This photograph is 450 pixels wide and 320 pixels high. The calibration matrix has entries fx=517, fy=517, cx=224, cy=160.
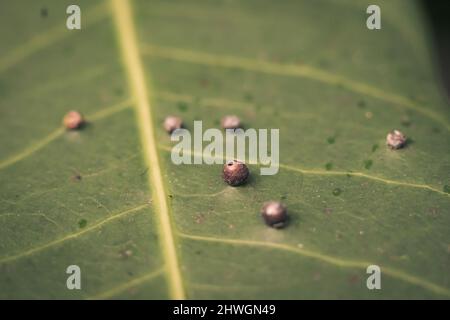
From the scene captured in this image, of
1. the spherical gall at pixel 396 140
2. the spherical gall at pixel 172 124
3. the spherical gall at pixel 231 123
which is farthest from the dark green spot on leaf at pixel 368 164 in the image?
the spherical gall at pixel 172 124

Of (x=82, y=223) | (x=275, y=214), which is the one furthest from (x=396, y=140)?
(x=82, y=223)

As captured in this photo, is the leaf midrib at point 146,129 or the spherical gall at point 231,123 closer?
the leaf midrib at point 146,129

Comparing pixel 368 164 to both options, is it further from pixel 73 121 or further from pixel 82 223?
pixel 73 121

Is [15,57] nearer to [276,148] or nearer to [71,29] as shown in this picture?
[71,29]

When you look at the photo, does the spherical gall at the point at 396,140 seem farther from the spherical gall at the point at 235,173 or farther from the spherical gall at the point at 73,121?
the spherical gall at the point at 73,121

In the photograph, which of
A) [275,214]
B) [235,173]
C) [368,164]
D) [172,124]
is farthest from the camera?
[172,124]
